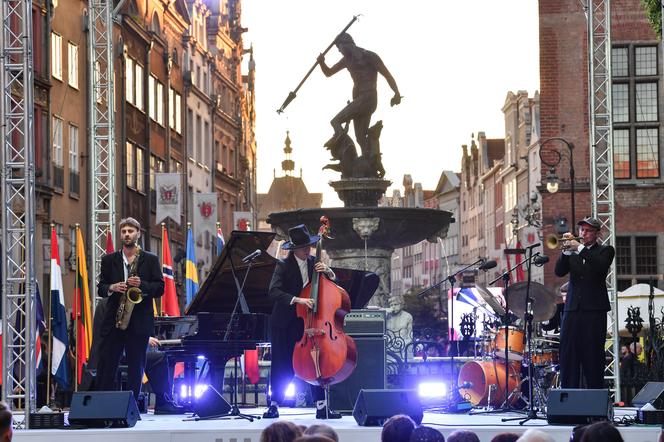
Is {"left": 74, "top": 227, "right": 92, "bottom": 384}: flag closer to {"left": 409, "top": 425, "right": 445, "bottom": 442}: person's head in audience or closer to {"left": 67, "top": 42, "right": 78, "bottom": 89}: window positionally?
{"left": 409, "top": 425, "right": 445, "bottom": 442}: person's head in audience

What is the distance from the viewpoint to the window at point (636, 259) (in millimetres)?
41312

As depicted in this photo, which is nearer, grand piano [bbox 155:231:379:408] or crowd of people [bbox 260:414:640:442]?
crowd of people [bbox 260:414:640:442]

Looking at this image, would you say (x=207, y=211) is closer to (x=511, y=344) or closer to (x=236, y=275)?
(x=511, y=344)

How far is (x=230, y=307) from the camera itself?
54.2ft

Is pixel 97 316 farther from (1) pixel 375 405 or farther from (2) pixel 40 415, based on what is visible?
(1) pixel 375 405

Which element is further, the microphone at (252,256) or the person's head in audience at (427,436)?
the microphone at (252,256)

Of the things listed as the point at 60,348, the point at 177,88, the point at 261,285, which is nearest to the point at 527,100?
the point at 177,88

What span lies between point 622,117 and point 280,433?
33.6 meters

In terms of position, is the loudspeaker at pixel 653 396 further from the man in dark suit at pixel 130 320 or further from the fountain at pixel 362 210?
the fountain at pixel 362 210

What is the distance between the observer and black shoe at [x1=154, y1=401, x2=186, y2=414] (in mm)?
17234

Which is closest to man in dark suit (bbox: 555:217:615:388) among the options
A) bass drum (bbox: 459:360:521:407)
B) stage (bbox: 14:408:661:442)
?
stage (bbox: 14:408:661:442)

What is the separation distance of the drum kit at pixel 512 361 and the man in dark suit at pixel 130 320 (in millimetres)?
4560

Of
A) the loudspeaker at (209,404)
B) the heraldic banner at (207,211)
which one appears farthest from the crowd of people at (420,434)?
the heraldic banner at (207,211)

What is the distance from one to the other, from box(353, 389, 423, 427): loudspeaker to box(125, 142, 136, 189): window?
37461 millimetres
